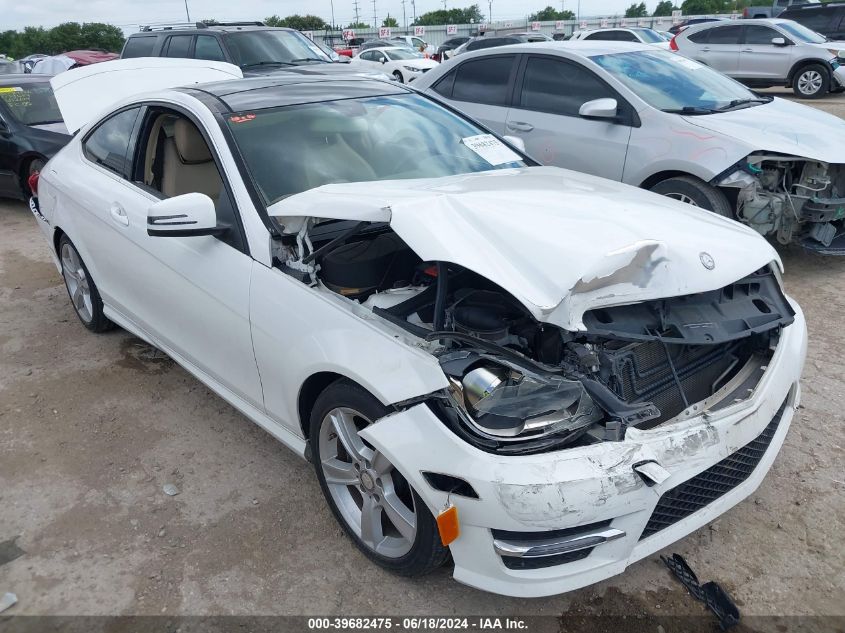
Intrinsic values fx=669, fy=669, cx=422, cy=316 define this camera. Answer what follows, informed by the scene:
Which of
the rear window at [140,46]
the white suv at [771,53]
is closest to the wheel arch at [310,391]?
the rear window at [140,46]

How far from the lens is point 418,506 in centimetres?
219

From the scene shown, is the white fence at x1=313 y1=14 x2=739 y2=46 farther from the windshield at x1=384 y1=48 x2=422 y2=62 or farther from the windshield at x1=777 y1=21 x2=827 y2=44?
the windshield at x1=777 y1=21 x2=827 y2=44

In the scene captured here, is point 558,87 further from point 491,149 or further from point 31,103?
point 31,103

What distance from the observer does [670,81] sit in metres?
5.59

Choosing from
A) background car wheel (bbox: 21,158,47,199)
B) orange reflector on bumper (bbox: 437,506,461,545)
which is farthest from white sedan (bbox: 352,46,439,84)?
orange reflector on bumper (bbox: 437,506,461,545)

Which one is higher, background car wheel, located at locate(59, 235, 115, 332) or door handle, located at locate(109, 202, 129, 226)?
door handle, located at locate(109, 202, 129, 226)

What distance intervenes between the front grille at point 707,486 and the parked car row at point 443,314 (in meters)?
0.01

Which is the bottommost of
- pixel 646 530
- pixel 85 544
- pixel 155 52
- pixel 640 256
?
pixel 85 544

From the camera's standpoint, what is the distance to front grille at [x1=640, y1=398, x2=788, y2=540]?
2164 mm

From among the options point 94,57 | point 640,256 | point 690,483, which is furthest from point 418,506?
point 94,57

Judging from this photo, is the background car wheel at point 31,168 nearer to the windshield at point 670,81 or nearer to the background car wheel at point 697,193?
the windshield at point 670,81

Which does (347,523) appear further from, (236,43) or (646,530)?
(236,43)

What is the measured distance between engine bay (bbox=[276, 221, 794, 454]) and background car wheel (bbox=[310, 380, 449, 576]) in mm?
336

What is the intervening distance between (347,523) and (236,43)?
8.58 metres
